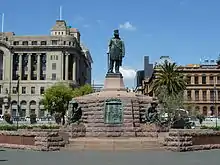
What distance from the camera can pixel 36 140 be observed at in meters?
24.9

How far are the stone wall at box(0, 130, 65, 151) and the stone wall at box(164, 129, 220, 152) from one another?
6469mm

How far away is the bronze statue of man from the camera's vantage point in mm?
34312

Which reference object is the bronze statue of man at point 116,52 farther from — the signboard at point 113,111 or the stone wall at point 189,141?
the stone wall at point 189,141

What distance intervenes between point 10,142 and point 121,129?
7745 mm

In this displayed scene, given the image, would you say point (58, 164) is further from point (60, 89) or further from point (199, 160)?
point (60, 89)

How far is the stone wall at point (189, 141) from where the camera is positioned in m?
23.9

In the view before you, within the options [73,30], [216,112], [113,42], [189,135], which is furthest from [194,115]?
[73,30]

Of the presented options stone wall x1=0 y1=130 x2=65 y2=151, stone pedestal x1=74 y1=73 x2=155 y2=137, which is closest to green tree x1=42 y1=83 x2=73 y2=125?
stone pedestal x1=74 y1=73 x2=155 y2=137

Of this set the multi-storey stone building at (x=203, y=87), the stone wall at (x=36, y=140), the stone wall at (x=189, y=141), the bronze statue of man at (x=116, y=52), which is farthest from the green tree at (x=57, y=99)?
the stone wall at (x=189, y=141)

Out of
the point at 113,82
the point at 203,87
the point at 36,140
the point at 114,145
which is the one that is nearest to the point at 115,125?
the point at 113,82

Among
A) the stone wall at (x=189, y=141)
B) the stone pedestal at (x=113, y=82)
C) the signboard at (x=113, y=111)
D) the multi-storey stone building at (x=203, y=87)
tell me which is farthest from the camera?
the multi-storey stone building at (x=203, y=87)

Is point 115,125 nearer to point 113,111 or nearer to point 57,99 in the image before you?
point 113,111

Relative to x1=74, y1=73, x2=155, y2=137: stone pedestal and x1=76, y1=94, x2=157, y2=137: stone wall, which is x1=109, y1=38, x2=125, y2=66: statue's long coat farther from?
x1=76, y1=94, x2=157, y2=137: stone wall

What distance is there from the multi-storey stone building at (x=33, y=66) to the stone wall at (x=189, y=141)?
4428 inches
